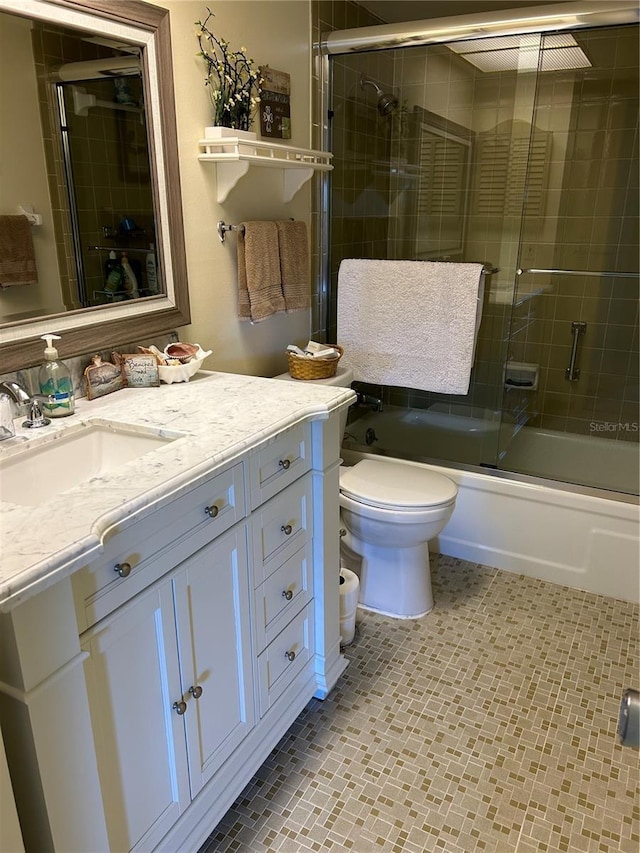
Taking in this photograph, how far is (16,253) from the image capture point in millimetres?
1456

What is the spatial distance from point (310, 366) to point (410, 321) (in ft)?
1.55

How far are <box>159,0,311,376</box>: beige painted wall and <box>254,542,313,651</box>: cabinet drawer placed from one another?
84 cm

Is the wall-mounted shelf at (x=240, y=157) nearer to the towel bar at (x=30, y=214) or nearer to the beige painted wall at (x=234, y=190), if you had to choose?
the beige painted wall at (x=234, y=190)

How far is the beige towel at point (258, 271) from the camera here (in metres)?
2.22

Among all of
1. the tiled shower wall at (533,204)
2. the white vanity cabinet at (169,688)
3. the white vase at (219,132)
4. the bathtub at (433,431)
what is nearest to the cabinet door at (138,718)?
the white vanity cabinet at (169,688)

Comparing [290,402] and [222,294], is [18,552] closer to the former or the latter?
[290,402]

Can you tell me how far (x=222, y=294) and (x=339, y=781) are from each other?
153 cm

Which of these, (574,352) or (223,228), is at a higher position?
(223,228)

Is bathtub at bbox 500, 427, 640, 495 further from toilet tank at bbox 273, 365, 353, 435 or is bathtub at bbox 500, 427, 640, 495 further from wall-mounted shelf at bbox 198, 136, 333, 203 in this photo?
wall-mounted shelf at bbox 198, 136, 333, 203

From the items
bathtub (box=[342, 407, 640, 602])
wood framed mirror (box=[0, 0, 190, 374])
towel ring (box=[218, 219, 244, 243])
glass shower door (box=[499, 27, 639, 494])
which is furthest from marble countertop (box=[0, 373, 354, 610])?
glass shower door (box=[499, 27, 639, 494])

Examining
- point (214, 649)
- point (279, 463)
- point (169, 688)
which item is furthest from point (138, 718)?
point (279, 463)

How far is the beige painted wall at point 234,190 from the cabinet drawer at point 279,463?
0.68 m

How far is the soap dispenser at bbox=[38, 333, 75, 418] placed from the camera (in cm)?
151

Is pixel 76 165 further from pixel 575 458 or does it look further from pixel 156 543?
pixel 575 458
